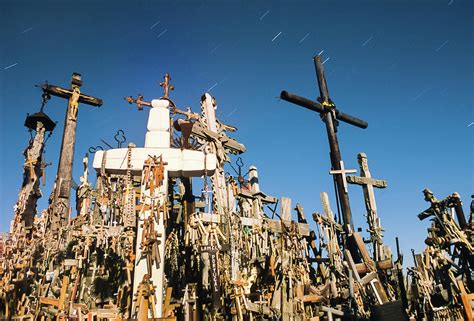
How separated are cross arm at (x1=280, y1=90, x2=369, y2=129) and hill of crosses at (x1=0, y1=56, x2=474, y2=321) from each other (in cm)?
183

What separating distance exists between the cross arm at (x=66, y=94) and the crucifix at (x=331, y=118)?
33.8 feet

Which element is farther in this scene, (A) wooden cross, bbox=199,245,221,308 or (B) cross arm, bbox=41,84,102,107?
(B) cross arm, bbox=41,84,102,107

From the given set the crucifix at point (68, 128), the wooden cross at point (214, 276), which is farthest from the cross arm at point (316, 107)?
the crucifix at point (68, 128)

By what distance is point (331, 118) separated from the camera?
13555mm

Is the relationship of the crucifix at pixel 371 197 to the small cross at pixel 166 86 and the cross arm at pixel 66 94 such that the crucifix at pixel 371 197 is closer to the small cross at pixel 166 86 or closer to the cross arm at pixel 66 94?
the small cross at pixel 166 86

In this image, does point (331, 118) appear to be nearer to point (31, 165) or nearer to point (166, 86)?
point (166, 86)

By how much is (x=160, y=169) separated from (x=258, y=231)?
4.15m

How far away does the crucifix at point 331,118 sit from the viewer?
11.6 m

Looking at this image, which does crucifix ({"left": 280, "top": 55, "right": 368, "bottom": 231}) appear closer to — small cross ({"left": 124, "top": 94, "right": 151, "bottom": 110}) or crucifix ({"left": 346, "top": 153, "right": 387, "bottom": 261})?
crucifix ({"left": 346, "top": 153, "right": 387, "bottom": 261})

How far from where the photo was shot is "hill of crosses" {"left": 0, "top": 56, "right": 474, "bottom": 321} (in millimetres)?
6031

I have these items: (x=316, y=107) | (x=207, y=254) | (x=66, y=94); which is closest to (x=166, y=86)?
(x=207, y=254)

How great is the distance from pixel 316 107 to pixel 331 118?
748 millimetres

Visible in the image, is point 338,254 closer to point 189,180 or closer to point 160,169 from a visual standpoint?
point 189,180

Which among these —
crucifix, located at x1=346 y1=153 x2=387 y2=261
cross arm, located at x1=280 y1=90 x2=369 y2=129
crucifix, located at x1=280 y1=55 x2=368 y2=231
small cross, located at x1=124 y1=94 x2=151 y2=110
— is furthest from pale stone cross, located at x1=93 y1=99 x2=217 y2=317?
cross arm, located at x1=280 y1=90 x2=369 y2=129
